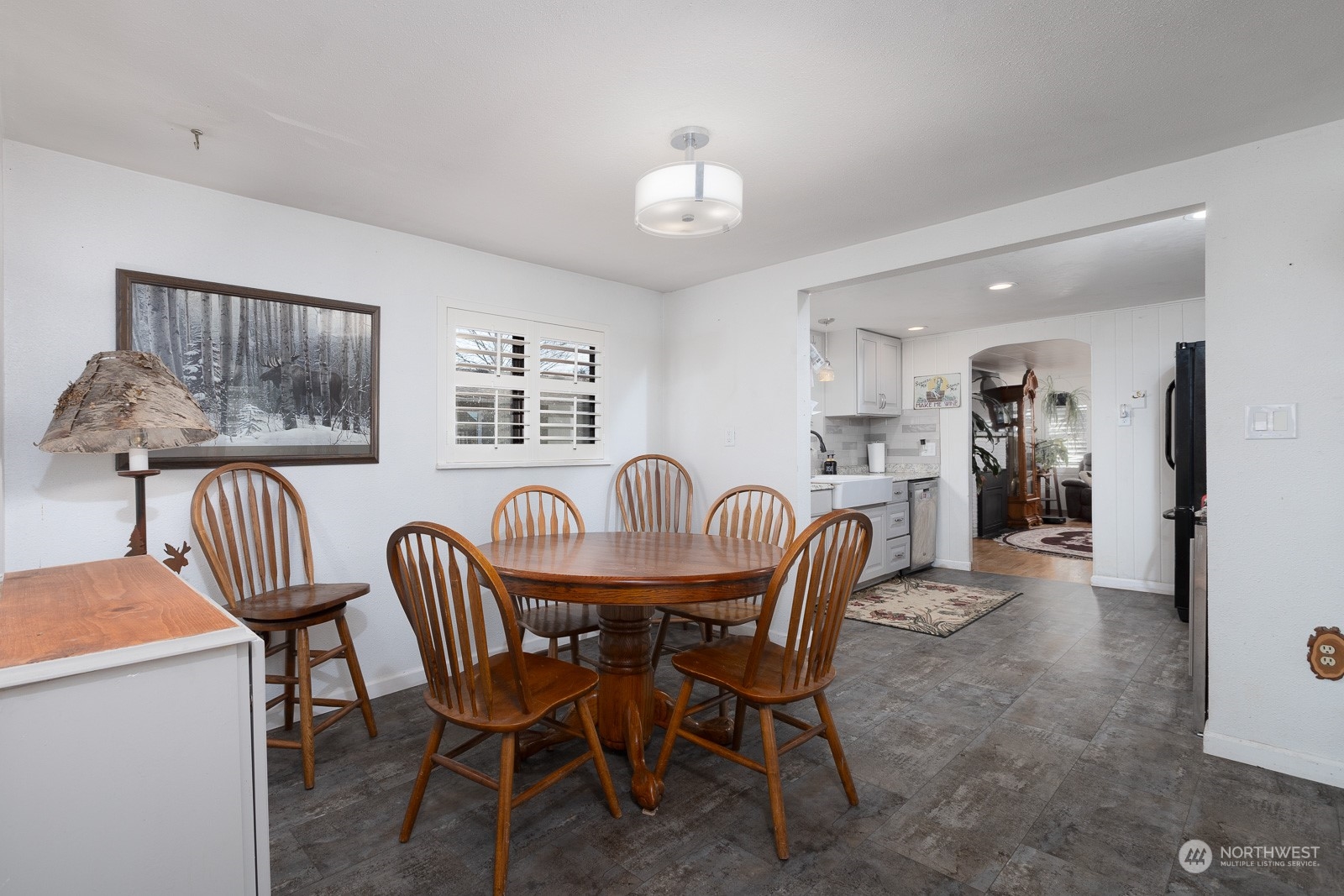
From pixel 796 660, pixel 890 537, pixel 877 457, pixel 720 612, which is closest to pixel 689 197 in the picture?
pixel 796 660

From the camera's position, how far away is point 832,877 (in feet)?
5.44

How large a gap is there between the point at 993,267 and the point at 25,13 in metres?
4.15

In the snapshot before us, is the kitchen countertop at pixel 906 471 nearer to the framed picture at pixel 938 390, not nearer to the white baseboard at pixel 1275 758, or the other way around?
the framed picture at pixel 938 390

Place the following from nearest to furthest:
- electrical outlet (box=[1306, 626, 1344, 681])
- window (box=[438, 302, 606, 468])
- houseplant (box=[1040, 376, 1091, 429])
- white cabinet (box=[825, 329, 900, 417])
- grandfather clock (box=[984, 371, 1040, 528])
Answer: electrical outlet (box=[1306, 626, 1344, 681]) < window (box=[438, 302, 606, 468]) < white cabinet (box=[825, 329, 900, 417]) < grandfather clock (box=[984, 371, 1040, 528]) < houseplant (box=[1040, 376, 1091, 429])

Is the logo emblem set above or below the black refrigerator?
below

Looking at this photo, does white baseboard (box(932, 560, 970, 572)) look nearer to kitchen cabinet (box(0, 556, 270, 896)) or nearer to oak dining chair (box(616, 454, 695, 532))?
oak dining chair (box(616, 454, 695, 532))

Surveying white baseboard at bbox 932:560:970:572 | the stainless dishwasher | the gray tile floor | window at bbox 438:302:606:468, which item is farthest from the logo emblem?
white baseboard at bbox 932:560:970:572

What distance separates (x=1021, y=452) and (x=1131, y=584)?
158 inches

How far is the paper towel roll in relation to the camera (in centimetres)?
604

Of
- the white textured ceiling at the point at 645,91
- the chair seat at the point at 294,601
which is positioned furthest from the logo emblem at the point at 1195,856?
the chair seat at the point at 294,601

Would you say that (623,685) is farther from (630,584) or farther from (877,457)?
(877,457)

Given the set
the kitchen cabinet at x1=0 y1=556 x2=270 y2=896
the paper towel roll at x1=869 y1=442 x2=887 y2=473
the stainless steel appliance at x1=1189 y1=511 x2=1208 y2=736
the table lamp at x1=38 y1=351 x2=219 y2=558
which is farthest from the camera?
the paper towel roll at x1=869 y1=442 x2=887 y2=473

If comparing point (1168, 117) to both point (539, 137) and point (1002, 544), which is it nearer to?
point (539, 137)

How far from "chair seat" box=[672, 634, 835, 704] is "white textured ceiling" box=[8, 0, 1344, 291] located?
5.71 feet
